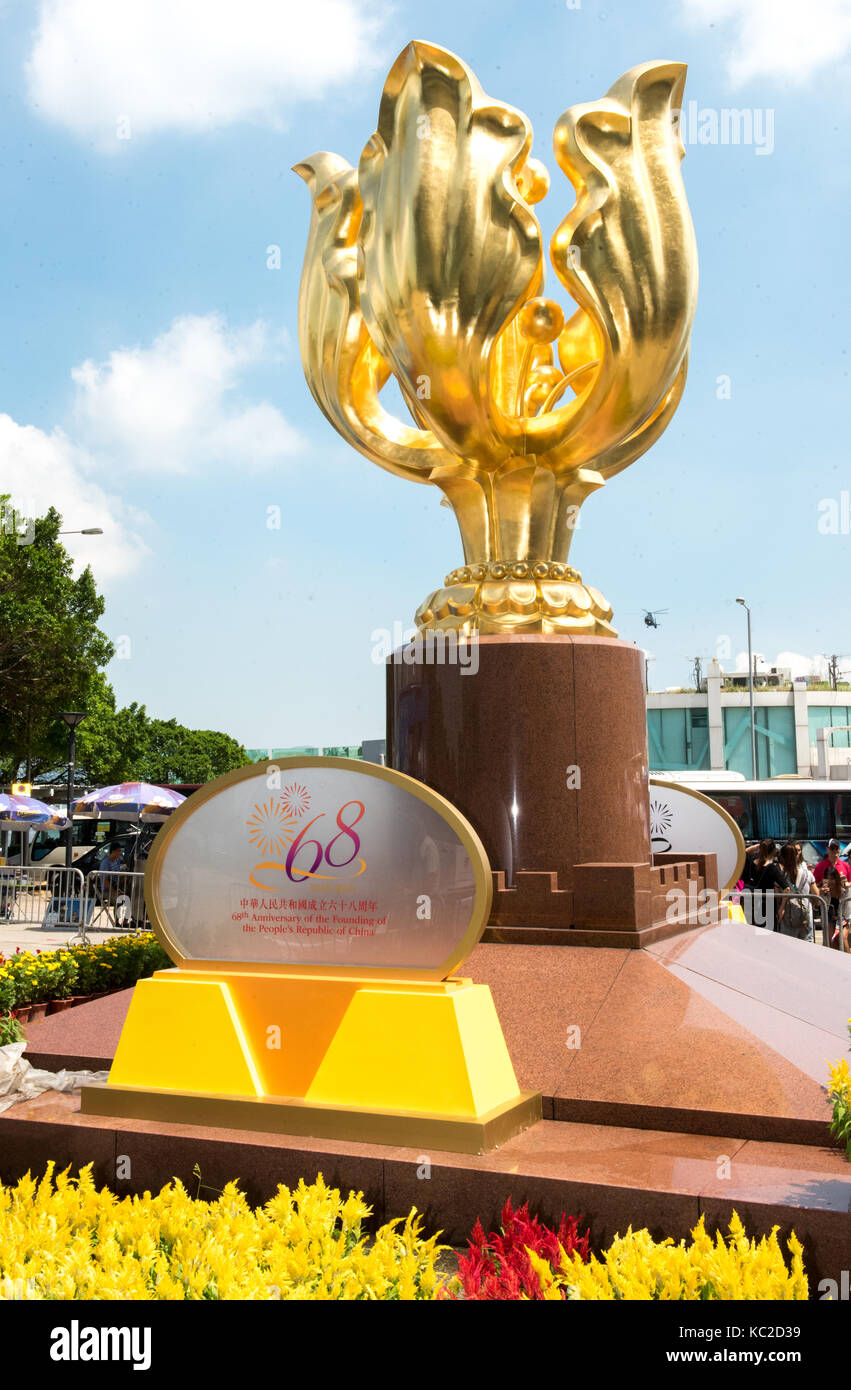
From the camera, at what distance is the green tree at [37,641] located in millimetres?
27312

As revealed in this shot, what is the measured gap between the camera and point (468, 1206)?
383 centimetres

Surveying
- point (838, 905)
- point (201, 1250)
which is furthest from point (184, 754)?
point (201, 1250)

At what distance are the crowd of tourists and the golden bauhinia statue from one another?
5.63 metres

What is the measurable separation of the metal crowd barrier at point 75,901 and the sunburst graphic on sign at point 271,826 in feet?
32.7

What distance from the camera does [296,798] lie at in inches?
190

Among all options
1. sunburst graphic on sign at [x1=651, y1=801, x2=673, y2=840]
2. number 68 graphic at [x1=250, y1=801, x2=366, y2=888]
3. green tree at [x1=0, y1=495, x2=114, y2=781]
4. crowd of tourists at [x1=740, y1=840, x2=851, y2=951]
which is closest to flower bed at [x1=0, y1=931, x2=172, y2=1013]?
number 68 graphic at [x1=250, y1=801, x2=366, y2=888]

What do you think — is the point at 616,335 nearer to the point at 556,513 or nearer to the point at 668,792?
the point at 556,513

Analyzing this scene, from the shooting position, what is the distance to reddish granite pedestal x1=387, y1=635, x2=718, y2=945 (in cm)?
680

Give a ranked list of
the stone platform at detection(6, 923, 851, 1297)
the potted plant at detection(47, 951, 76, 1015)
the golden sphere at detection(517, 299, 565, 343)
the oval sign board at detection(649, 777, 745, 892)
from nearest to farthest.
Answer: the stone platform at detection(6, 923, 851, 1297) → the golden sphere at detection(517, 299, 565, 343) → the potted plant at detection(47, 951, 76, 1015) → the oval sign board at detection(649, 777, 745, 892)

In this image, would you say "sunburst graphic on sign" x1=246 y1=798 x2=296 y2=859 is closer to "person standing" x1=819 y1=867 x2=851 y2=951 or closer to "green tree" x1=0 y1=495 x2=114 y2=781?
"person standing" x1=819 y1=867 x2=851 y2=951

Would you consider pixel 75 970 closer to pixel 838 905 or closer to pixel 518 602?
pixel 518 602

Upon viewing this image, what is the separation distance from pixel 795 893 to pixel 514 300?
741cm

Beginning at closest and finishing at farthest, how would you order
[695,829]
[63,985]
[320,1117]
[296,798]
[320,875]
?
[320,1117], [320,875], [296,798], [63,985], [695,829]
